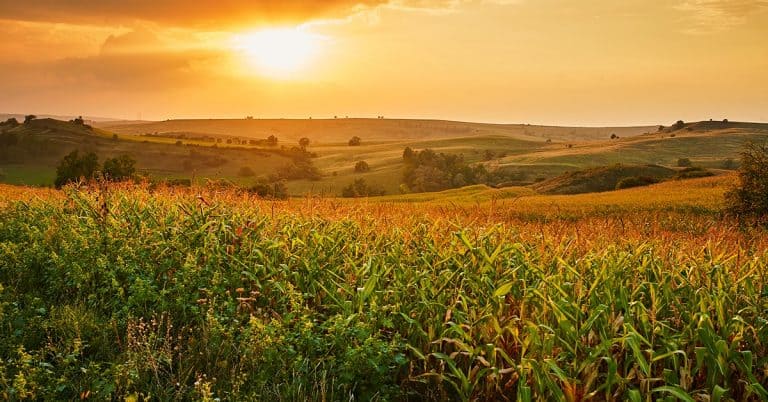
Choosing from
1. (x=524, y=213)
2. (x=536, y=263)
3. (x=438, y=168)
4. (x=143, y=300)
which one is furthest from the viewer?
(x=438, y=168)

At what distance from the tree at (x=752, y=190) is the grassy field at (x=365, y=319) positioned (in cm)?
2068

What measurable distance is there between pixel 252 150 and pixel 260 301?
116291 mm

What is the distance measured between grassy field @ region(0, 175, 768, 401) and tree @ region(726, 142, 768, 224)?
814 inches

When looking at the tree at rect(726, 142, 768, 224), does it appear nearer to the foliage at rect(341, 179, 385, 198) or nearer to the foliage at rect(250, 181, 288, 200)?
the foliage at rect(250, 181, 288, 200)

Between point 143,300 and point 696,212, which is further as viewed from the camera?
point 696,212

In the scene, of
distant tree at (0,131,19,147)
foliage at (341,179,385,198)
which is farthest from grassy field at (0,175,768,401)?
distant tree at (0,131,19,147)

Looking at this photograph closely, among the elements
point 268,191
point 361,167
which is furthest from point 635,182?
point 361,167

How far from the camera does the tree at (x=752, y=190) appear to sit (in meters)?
27.0

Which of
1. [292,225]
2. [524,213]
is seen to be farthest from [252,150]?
[292,225]

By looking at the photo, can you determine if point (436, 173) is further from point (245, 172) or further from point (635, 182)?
point (635, 182)

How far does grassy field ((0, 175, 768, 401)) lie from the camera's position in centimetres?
569

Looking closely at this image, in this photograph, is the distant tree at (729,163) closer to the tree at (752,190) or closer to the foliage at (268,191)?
the tree at (752,190)

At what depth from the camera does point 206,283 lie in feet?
27.4

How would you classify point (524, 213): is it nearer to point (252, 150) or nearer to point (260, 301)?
point (260, 301)
